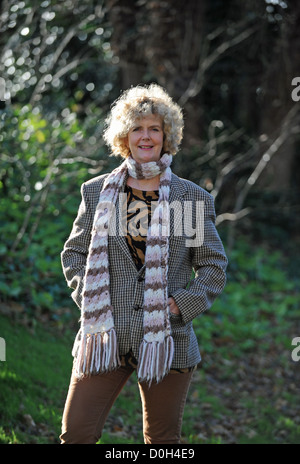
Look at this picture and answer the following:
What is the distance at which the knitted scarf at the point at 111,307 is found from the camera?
2.94 metres

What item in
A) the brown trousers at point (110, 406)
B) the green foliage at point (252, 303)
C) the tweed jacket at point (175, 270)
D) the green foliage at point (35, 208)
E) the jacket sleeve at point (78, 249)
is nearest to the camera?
the brown trousers at point (110, 406)

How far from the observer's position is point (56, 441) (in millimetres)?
4164

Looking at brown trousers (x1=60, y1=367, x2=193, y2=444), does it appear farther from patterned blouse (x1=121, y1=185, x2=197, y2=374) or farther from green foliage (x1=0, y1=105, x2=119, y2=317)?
green foliage (x1=0, y1=105, x2=119, y2=317)

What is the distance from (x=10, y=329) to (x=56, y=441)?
1.52 meters

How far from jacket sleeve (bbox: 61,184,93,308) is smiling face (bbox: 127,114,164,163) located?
366 millimetres

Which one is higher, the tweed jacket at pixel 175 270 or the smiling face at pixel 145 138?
the smiling face at pixel 145 138

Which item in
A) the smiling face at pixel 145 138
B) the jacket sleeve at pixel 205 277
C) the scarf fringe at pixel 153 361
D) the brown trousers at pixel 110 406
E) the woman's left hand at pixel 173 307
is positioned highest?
the smiling face at pixel 145 138

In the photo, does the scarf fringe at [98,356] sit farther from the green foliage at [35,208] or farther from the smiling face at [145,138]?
the green foliage at [35,208]

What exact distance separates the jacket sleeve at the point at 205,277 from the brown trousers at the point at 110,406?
1.13 feet

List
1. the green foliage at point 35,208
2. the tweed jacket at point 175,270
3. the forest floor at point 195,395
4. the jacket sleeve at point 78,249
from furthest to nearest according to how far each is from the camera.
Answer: the green foliage at point 35,208
the forest floor at point 195,395
the jacket sleeve at point 78,249
the tweed jacket at point 175,270

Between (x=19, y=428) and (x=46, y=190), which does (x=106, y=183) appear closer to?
(x=19, y=428)

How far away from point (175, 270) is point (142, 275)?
0.18 metres

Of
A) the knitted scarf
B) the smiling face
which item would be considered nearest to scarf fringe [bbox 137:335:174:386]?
the knitted scarf

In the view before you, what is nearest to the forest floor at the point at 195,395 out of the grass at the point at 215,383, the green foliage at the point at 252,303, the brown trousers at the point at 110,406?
the grass at the point at 215,383
